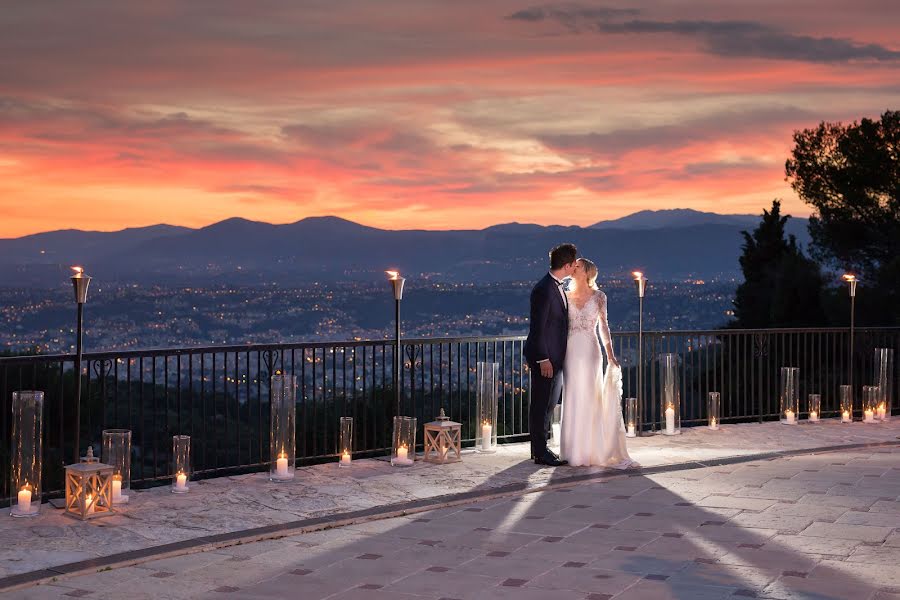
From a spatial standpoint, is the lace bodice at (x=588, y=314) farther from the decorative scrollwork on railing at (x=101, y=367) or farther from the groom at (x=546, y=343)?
the decorative scrollwork on railing at (x=101, y=367)

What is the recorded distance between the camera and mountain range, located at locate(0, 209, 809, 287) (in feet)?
134

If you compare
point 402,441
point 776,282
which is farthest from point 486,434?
point 776,282

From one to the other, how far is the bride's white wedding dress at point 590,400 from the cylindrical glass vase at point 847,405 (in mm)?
4768

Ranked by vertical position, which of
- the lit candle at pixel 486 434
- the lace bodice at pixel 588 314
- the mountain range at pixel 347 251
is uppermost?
the mountain range at pixel 347 251

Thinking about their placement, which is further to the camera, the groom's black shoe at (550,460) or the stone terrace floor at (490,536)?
the groom's black shoe at (550,460)

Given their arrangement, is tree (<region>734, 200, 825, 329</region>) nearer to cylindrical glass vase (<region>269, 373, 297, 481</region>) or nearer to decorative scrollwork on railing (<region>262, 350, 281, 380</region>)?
decorative scrollwork on railing (<region>262, 350, 281, 380</region>)

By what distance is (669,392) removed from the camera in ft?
39.3

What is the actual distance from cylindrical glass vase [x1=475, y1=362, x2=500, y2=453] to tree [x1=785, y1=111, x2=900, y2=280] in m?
16.6

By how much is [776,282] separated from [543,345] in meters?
21.8

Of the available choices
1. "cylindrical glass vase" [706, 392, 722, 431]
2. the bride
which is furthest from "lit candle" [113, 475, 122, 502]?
"cylindrical glass vase" [706, 392, 722, 431]

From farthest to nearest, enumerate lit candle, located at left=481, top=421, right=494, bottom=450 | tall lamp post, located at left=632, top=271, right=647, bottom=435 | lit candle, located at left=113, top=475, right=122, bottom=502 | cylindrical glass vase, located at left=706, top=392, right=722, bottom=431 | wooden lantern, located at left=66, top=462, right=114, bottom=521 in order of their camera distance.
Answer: cylindrical glass vase, located at left=706, top=392, right=722, bottom=431
tall lamp post, located at left=632, top=271, right=647, bottom=435
lit candle, located at left=481, top=421, right=494, bottom=450
lit candle, located at left=113, top=475, right=122, bottom=502
wooden lantern, located at left=66, top=462, right=114, bottom=521

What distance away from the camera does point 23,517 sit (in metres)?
7.00

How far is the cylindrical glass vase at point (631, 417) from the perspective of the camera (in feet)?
37.7

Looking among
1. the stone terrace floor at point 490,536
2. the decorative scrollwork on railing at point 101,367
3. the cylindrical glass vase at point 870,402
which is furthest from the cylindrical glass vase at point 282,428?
the cylindrical glass vase at point 870,402
